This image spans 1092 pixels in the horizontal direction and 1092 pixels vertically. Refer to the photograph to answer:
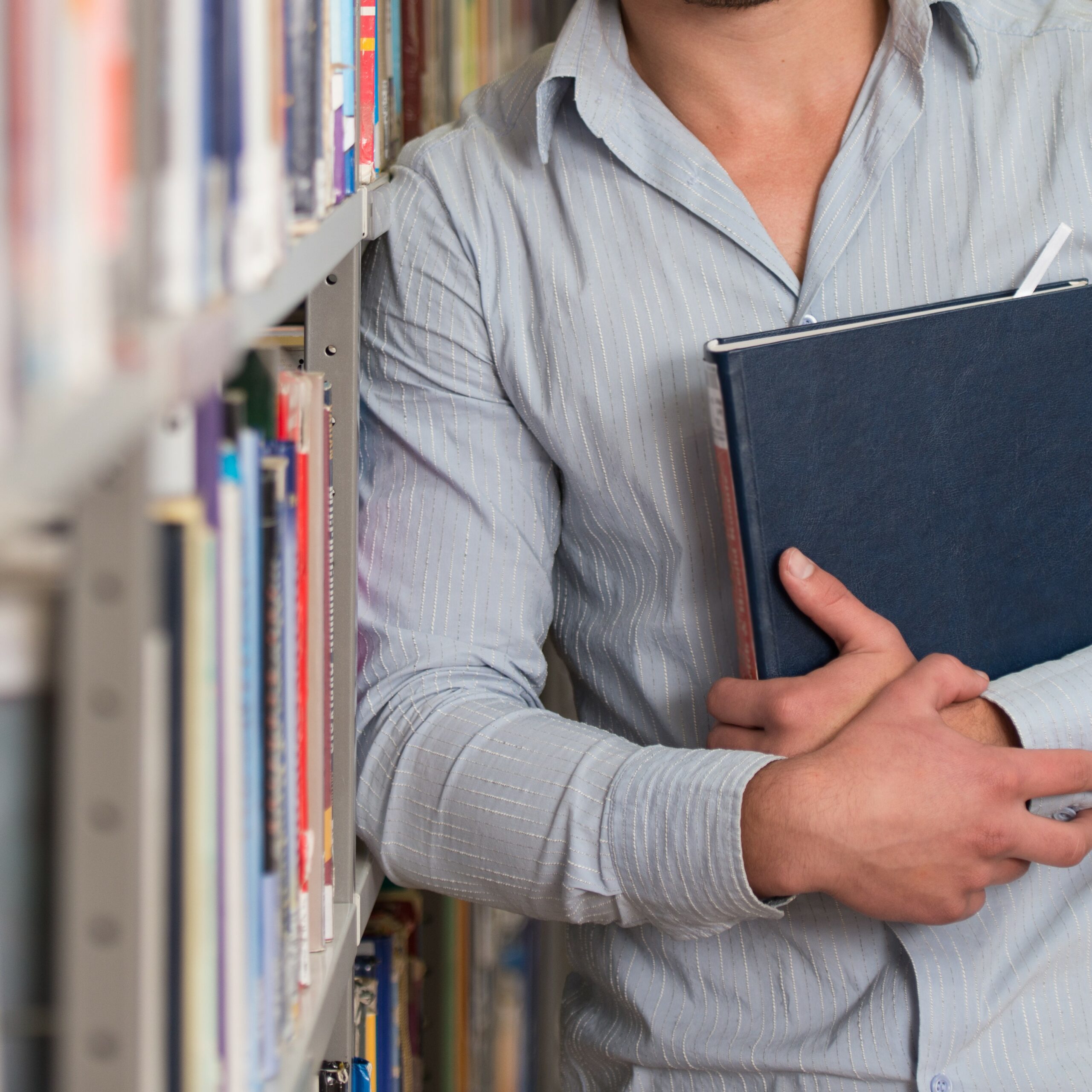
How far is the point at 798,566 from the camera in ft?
2.89

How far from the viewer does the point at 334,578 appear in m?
0.87

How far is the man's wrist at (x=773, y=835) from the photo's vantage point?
0.83 meters

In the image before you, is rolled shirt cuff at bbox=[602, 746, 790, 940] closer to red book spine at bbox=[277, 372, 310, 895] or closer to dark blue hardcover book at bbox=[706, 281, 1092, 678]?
dark blue hardcover book at bbox=[706, 281, 1092, 678]

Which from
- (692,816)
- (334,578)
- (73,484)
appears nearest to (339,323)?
(334,578)

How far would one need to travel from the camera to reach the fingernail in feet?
2.89

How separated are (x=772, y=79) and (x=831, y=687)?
1.90ft

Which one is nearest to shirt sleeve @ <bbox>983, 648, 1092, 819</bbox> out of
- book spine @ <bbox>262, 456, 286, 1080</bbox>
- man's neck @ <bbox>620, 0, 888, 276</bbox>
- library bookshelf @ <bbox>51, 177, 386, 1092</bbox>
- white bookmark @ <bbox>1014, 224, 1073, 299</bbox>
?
white bookmark @ <bbox>1014, 224, 1073, 299</bbox>

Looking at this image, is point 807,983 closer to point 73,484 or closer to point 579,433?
point 579,433

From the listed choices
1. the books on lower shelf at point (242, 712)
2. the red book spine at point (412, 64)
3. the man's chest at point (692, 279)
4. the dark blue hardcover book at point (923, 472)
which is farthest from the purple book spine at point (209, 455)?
the red book spine at point (412, 64)

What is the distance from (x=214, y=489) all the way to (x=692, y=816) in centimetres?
52

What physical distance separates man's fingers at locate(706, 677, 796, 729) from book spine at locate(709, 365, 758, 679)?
2 cm

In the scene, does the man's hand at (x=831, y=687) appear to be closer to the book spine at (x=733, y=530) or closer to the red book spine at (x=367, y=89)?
the book spine at (x=733, y=530)

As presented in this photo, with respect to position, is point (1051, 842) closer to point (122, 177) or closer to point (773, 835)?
point (773, 835)

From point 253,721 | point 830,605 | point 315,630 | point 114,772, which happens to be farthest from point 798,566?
point 114,772
